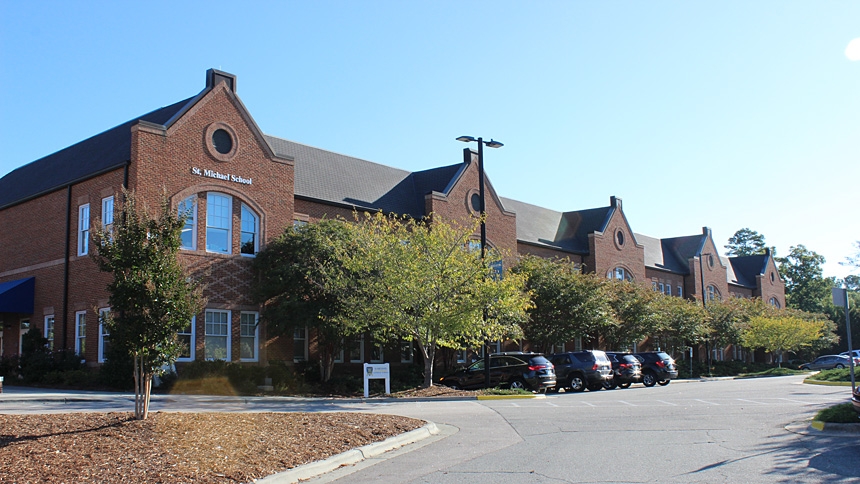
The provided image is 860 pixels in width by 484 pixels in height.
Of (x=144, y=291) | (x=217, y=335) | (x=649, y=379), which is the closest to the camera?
(x=144, y=291)

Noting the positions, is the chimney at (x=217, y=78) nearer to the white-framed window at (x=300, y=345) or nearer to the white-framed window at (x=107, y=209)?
the white-framed window at (x=107, y=209)

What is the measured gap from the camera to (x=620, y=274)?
5225 centimetres

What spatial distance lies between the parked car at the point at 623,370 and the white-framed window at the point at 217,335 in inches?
579

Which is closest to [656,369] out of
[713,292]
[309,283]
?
[309,283]

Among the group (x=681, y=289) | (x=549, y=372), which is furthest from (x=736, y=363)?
(x=549, y=372)

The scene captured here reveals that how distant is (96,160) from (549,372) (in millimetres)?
17749

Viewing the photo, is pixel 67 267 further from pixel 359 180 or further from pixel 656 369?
pixel 656 369

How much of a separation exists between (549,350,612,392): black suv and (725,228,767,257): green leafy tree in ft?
280

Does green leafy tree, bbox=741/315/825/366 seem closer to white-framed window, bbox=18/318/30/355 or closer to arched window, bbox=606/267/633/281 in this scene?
arched window, bbox=606/267/633/281

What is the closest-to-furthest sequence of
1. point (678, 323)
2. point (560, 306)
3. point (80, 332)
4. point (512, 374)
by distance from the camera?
point (512, 374) → point (80, 332) → point (560, 306) → point (678, 323)

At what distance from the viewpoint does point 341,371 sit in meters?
31.6

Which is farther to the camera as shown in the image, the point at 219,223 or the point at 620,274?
the point at 620,274

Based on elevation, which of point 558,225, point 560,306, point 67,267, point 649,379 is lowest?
point 649,379

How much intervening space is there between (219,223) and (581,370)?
14.1 m
